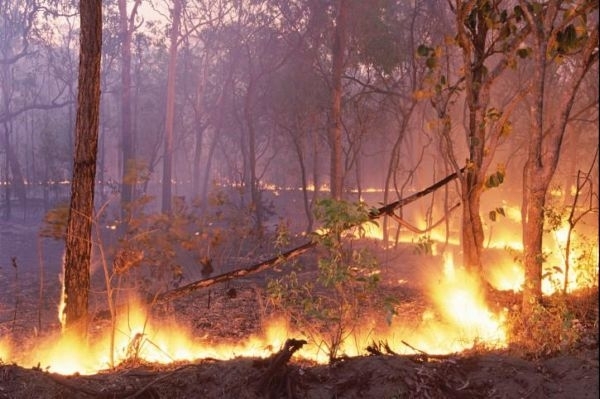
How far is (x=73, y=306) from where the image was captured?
6.62 metres

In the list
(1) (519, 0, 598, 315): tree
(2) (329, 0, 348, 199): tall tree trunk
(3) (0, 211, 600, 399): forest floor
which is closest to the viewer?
(3) (0, 211, 600, 399): forest floor

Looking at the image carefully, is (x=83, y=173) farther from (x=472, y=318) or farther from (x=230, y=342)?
(x=472, y=318)

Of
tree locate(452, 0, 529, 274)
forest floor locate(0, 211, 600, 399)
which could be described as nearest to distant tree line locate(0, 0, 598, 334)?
tree locate(452, 0, 529, 274)

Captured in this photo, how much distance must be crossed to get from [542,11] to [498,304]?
407 cm

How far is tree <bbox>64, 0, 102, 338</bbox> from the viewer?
21.1 ft

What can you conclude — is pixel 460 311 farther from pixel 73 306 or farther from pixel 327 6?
pixel 327 6

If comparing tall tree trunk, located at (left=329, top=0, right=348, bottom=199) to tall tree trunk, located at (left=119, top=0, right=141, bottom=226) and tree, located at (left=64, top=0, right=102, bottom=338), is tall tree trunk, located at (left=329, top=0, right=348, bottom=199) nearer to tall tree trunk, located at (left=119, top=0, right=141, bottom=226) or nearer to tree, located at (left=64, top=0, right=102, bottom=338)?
tree, located at (left=64, top=0, right=102, bottom=338)

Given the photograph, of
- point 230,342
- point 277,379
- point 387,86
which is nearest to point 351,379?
point 277,379

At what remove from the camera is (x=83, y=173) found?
→ 6.48 metres

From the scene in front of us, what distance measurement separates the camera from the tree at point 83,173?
642cm

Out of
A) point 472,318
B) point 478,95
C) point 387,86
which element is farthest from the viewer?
point 387,86

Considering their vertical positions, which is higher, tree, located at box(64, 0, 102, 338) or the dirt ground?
tree, located at box(64, 0, 102, 338)

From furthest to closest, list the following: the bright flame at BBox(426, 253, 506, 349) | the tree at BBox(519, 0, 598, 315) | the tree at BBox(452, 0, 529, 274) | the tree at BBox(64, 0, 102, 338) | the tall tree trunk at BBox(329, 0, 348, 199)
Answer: the tall tree trunk at BBox(329, 0, 348, 199) → the tree at BBox(452, 0, 529, 274) → the bright flame at BBox(426, 253, 506, 349) → the tree at BBox(64, 0, 102, 338) → the tree at BBox(519, 0, 598, 315)

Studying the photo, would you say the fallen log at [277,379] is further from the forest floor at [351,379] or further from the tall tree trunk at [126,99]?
the tall tree trunk at [126,99]
